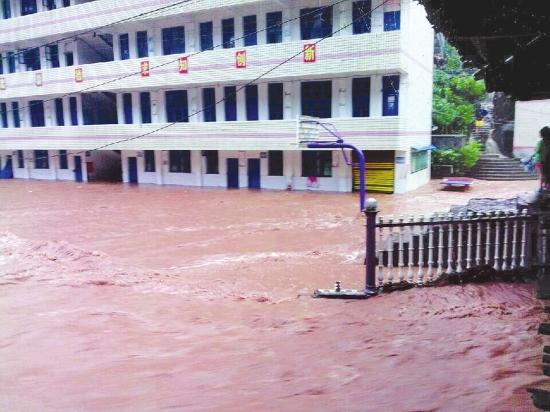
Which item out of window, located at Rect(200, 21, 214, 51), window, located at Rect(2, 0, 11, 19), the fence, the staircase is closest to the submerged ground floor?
the staircase

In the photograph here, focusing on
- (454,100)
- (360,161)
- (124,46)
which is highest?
(124,46)

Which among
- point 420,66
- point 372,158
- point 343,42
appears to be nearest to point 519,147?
point 420,66

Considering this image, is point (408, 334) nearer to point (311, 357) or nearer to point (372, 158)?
point (311, 357)

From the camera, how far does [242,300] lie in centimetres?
766

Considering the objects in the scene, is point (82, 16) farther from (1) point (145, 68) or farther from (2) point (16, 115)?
(2) point (16, 115)

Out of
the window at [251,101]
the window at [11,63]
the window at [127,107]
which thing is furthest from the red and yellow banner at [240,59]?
the window at [11,63]

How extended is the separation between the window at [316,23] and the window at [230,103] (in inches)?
178

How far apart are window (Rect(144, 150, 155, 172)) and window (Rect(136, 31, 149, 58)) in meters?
5.46

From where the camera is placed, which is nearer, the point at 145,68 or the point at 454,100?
the point at 145,68

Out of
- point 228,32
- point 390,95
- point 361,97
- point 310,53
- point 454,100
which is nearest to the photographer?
point 390,95

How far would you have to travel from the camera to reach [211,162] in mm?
25781

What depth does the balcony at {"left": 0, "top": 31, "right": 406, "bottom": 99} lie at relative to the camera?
19.6m

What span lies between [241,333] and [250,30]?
20.0m

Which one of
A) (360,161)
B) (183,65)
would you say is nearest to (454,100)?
(360,161)
